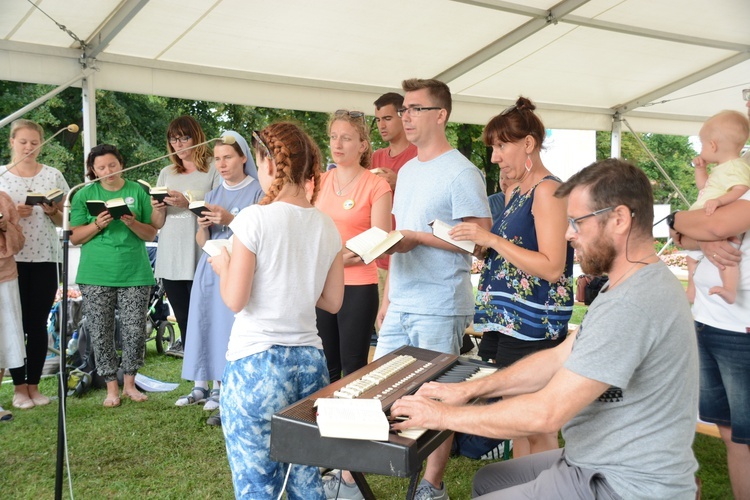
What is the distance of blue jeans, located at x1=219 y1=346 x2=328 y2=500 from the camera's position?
1999 mm

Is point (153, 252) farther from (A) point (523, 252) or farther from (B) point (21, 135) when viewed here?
(A) point (523, 252)

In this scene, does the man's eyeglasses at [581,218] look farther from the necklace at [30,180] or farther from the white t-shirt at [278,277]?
the necklace at [30,180]

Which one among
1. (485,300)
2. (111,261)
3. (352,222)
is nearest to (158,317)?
(111,261)

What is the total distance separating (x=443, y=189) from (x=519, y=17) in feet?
12.2

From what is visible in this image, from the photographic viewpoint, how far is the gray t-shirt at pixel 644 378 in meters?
1.52

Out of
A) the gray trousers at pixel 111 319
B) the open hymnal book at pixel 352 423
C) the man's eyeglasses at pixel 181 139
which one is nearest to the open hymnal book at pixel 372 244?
the open hymnal book at pixel 352 423

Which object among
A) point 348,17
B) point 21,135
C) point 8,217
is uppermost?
point 348,17

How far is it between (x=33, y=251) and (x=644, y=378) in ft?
13.5

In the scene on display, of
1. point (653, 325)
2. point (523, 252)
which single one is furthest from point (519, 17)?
point (653, 325)

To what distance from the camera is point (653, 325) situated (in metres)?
1.54

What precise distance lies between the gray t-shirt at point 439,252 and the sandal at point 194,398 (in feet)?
7.93

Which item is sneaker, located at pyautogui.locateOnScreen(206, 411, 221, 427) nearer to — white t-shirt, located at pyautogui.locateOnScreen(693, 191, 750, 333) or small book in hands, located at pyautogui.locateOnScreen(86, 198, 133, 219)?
small book in hands, located at pyautogui.locateOnScreen(86, 198, 133, 219)

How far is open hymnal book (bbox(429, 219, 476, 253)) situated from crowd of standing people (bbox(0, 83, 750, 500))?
4cm

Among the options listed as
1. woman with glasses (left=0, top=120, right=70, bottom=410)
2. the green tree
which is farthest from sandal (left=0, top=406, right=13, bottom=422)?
the green tree
